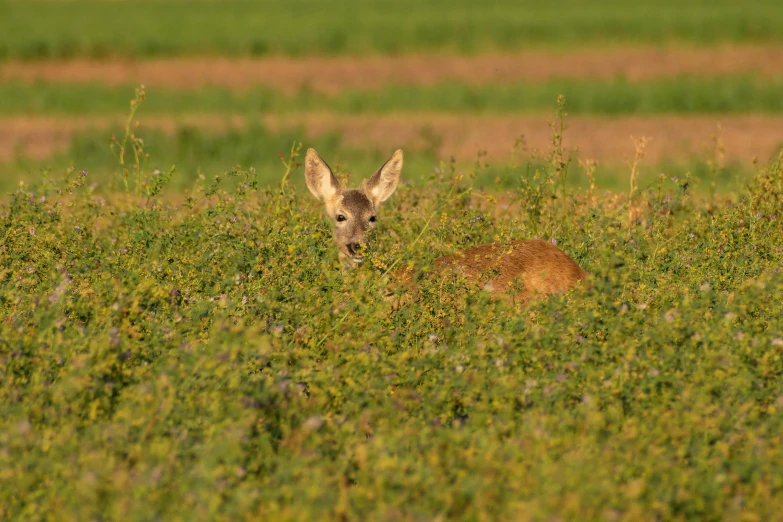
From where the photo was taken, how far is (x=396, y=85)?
1232 inches

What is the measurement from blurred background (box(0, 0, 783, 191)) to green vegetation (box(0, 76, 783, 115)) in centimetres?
7

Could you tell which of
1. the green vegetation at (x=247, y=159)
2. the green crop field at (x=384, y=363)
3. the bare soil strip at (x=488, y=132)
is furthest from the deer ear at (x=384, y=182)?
the bare soil strip at (x=488, y=132)

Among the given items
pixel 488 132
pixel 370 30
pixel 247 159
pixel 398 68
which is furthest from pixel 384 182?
pixel 370 30

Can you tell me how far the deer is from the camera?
7539 mm

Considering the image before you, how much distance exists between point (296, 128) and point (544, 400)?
59.0ft

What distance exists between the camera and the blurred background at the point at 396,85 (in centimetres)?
2112

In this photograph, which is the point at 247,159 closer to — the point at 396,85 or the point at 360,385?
the point at 396,85

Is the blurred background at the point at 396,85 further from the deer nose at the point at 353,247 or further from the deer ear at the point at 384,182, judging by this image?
the deer nose at the point at 353,247

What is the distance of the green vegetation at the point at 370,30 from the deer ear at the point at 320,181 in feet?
97.3

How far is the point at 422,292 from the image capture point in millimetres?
7137

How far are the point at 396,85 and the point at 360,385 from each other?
26141 millimetres

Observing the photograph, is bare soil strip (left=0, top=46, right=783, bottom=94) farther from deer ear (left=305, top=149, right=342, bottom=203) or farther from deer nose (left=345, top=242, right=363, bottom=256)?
deer nose (left=345, top=242, right=363, bottom=256)

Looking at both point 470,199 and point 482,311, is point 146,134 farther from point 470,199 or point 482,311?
point 482,311

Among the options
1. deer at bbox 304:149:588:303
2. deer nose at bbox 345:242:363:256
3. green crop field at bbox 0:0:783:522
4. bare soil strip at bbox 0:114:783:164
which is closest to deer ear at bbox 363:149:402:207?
deer at bbox 304:149:588:303
